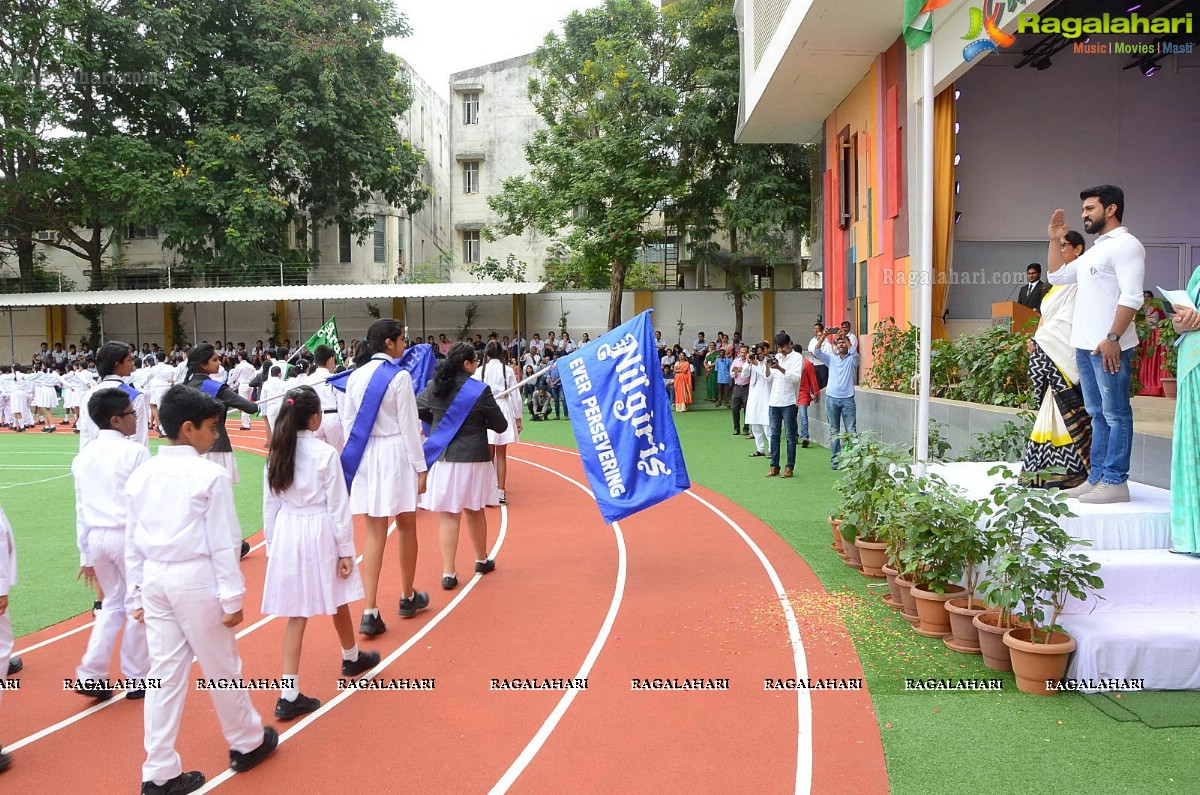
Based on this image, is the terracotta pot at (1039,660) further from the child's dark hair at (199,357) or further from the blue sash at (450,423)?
the child's dark hair at (199,357)

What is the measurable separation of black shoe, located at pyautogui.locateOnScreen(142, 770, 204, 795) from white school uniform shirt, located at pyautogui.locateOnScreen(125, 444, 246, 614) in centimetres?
72

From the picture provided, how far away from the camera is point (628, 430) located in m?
6.44

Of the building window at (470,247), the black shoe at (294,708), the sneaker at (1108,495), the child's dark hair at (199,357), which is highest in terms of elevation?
the building window at (470,247)

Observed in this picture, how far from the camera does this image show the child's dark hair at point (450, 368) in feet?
22.0

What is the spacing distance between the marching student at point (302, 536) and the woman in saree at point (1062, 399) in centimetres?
428

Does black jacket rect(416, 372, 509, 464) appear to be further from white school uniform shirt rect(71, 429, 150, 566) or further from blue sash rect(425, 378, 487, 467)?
white school uniform shirt rect(71, 429, 150, 566)

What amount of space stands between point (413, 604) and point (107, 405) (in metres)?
2.43

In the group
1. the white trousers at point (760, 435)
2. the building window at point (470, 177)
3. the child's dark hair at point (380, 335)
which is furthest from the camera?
the building window at point (470, 177)

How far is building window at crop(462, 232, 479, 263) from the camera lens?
35.8m

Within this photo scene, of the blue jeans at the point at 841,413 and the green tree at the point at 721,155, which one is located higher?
the green tree at the point at 721,155

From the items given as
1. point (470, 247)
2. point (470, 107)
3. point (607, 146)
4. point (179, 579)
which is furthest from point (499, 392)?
point (470, 107)

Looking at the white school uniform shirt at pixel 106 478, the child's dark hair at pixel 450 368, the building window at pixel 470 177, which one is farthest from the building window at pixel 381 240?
the white school uniform shirt at pixel 106 478

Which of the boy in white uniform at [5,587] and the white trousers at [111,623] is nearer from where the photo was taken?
the boy in white uniform at [5,587]

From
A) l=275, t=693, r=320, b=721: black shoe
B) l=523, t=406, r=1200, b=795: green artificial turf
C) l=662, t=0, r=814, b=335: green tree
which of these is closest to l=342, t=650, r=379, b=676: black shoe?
l=275, t=693, r=320, b=721: black shoe
